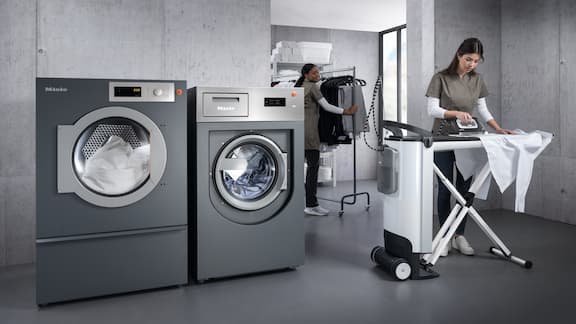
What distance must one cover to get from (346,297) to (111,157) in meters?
1.47

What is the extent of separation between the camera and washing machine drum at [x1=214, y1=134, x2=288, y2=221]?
111 inches

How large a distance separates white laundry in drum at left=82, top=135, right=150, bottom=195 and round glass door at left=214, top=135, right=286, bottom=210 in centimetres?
43

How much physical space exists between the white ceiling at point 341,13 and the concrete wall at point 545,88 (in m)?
1.82

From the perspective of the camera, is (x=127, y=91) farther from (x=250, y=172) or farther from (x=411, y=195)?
(x=411, y=195)

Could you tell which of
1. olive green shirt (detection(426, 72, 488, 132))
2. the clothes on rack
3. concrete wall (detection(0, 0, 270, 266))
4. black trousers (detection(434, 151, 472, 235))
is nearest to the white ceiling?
the clothes on rack

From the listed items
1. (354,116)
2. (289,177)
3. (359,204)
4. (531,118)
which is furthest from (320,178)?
(289,177)

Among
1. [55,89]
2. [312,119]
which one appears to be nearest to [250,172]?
[55,89]

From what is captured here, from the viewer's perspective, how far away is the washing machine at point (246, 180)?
109 inches

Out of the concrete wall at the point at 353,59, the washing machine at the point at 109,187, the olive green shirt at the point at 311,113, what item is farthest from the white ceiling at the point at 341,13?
the washing machine at the point at 109,187

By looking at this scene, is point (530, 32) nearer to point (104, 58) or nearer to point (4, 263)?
point (104, 58)

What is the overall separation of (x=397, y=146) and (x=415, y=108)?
1991 mm

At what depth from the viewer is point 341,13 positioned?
6672 mm

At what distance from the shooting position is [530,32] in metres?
4.65

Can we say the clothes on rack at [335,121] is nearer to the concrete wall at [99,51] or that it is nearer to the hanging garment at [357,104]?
the hanging garment at [357,104]
